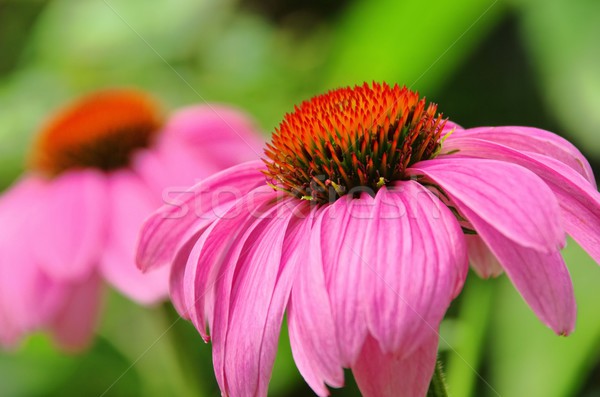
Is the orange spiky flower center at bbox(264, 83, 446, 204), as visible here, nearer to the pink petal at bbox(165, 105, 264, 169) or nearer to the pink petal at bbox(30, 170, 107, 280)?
the pink petal at bbox(30, 170, 107, 280)

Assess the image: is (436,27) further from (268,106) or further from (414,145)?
(414,145)

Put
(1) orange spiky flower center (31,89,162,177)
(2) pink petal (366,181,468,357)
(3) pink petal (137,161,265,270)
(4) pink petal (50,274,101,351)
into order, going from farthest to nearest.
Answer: (1) orange spiky flower center (31,89,162,177)
(4) pink petal (50,274,101,351)
(3) pink petal (137,161,265,270)
(2) pink petal (366,181,468,357)

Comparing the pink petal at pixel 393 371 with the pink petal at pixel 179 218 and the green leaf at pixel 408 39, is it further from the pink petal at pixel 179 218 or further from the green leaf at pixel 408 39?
the green leaf at pixel 408 39

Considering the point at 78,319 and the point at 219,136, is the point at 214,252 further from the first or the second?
the point at 219,136

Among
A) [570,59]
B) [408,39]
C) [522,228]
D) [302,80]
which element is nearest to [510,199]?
[522,228]

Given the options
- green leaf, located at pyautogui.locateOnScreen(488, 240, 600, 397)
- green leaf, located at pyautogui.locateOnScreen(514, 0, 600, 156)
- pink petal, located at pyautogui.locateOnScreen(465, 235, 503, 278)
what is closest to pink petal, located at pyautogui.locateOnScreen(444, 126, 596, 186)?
pink petal, located at pyautogui.locateOnScreen(465, 235, 503, 278)

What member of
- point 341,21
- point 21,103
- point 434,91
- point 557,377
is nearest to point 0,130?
point 21,103
